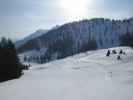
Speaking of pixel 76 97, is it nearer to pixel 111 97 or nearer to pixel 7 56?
pixel 111 97

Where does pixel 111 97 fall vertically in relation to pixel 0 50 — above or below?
below

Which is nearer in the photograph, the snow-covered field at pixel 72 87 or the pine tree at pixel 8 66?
the snow-covered field at pixel 72 87

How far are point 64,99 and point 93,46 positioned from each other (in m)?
102

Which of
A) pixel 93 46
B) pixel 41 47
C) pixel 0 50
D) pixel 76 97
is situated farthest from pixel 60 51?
pixel 76 97

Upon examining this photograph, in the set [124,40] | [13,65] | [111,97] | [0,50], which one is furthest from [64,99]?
[124,40]

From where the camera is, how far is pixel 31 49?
199750 millimetres

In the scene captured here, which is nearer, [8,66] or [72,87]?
[72,87]

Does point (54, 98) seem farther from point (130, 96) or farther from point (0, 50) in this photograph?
point (0, 50)

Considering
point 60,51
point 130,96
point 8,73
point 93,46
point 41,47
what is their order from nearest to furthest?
point 130,96, point 8,73, point 93,46, point 60,51, point 41,47

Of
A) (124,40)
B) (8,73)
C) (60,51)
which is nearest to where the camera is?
(8,73)

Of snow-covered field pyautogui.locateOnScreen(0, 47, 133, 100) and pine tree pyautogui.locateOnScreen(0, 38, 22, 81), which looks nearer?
snow-covered field pyautogui.locateOnScreen(0, 47, 133, 100)

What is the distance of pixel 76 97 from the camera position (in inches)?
408

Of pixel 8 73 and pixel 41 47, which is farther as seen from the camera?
pixel 41 47

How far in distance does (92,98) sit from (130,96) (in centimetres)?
196
